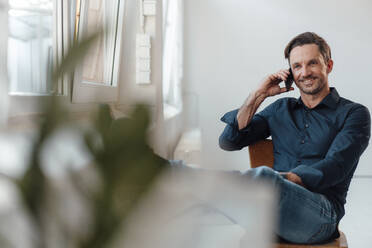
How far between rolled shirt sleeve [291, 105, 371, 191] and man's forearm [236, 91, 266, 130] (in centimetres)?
38

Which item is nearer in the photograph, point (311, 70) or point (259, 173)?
point (259, 173)

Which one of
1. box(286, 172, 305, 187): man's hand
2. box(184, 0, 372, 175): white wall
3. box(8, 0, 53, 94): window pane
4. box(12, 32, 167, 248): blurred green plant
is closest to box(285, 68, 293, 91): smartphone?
box(286, 172, 305, 187): man's hand

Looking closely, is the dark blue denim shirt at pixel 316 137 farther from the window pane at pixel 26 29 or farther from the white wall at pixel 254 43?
the white wall at pixel 254 43

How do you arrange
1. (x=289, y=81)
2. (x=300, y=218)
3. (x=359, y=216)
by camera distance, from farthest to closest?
(x=359, y=216) < (x=289, y=81) < (x=300, y=218)

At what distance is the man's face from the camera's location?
6.15 ft

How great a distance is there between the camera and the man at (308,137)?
1221 millimetres

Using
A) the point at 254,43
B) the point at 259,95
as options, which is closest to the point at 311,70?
the point at 259,95

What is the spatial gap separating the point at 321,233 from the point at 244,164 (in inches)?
85.4

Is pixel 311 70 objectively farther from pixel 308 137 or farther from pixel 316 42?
pixel 308 137

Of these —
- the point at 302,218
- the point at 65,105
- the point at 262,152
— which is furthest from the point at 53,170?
the point at 262,152

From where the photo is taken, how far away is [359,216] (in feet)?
9.57

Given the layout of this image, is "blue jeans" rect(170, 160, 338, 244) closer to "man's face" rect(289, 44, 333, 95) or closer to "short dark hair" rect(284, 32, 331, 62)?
"man's face" rect(289, 44, 333, 95)

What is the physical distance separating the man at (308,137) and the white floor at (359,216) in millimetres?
881

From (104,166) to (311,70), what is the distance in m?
1.85
